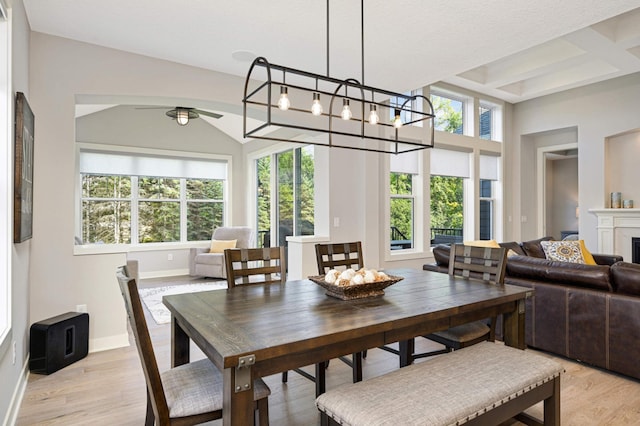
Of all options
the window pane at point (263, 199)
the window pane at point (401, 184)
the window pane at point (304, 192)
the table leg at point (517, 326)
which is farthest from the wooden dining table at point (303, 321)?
the window pane at point (263, 199)

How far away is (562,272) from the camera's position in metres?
3.02

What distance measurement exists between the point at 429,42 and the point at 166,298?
297 cm

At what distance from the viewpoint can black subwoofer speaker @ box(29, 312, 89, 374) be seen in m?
2.87

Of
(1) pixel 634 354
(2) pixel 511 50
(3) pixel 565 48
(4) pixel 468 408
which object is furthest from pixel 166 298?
(3) pixel 565 48

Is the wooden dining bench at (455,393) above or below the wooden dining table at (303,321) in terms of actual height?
below

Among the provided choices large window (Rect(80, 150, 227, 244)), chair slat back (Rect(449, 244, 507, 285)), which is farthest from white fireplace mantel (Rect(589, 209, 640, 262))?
large window (Rect(80, 150, 227, 244))

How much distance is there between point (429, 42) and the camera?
333 centimetres

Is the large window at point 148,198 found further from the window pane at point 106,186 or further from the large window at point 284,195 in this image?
the large window at point 284,195

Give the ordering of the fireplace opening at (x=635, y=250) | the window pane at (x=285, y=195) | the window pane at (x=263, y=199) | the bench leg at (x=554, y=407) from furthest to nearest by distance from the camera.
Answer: the window pane at (x=263, y=199)
the window pane at (x=285, y=195)
the fireplace opening at (x=635, y=250)
the bench leg at (x=554, y=407)

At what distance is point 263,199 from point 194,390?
20.1ft

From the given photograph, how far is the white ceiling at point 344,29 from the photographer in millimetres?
2762

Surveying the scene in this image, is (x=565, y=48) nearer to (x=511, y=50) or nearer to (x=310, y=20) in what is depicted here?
(x=511, y=50)

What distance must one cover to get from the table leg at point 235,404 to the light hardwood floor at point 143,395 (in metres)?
0.96

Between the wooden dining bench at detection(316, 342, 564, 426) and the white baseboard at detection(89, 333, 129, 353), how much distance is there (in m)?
2.59
